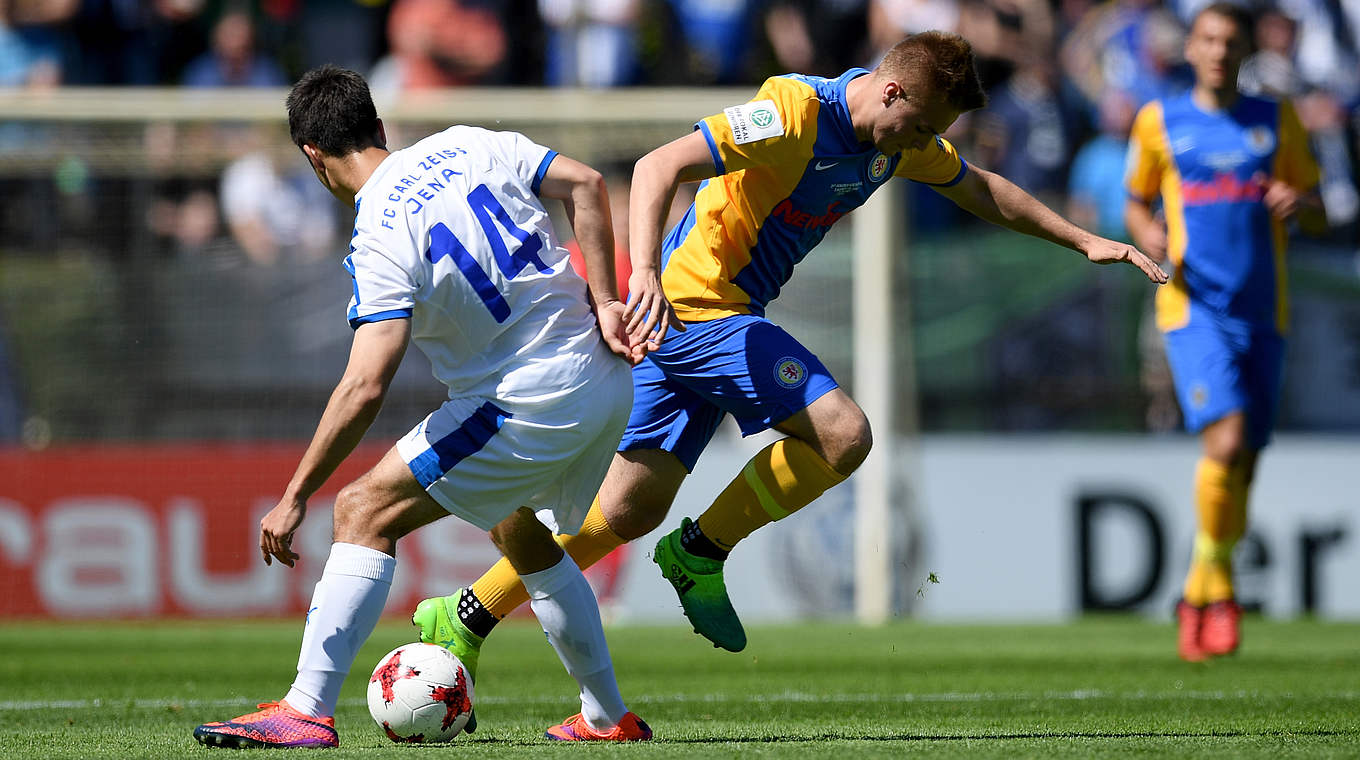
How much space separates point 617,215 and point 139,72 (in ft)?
13.9

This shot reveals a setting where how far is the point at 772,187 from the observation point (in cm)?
532

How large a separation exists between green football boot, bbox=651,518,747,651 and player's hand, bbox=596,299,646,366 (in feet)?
2.87

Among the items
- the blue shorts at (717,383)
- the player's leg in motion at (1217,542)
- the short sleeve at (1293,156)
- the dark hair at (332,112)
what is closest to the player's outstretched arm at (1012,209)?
the blue shorts at (717,383)

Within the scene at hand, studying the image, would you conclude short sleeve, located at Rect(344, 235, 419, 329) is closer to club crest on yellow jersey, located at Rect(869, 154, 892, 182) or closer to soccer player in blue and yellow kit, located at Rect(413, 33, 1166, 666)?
soccer player in blue and yellow kit, located at Rect(413, 33, 1166, 666)

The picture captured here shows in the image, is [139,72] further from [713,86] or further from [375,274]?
[375,274]

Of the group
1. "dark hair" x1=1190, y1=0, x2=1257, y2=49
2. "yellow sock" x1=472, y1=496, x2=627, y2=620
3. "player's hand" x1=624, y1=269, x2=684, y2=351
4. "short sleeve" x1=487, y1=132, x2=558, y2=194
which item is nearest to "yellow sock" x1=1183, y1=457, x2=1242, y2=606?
"dark hair" x1=1190, y1=0, x2=1257, y2=49

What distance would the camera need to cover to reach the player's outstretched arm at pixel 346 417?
4.09m

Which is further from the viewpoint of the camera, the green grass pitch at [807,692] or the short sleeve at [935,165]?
the short sleeve at [935,165]

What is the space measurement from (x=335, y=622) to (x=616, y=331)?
1023mm

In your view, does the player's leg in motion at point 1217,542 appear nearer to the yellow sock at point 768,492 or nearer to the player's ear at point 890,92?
the yellow sock at point 768,492

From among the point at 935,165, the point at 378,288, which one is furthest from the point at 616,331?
the point at 935,165

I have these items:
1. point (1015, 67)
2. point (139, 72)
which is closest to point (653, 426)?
point (1015, 67)

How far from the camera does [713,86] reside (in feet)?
41.8

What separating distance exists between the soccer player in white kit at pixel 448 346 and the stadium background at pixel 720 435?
616cm
